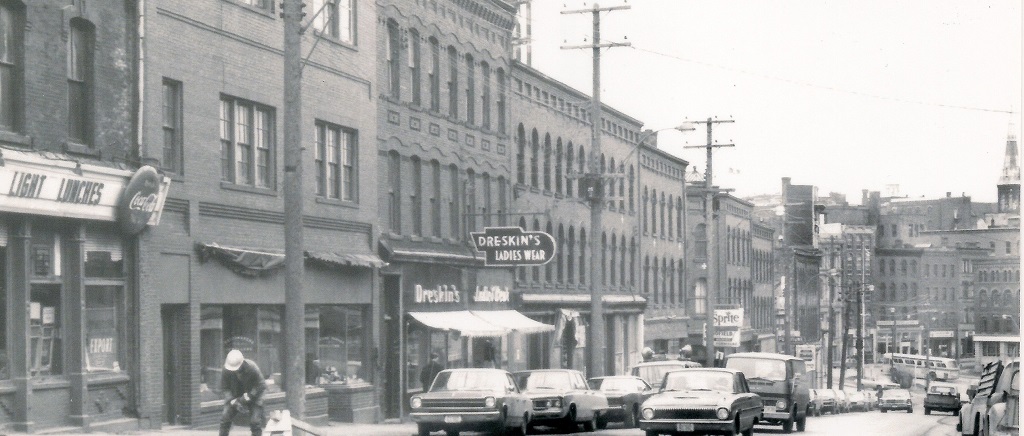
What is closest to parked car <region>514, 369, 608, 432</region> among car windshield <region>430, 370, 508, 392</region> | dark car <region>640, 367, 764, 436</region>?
car windshield <region>430, 370, 508, 392</region>

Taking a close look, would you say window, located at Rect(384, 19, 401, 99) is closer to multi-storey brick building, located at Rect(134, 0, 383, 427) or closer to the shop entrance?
multi-storey brick building, located at Rect(134, 0, 383, 427)

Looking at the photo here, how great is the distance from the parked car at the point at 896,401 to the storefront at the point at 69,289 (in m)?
51.8

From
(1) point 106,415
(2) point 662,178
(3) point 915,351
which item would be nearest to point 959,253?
(1) point 106,415

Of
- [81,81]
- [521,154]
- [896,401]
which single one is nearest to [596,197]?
[521,154]

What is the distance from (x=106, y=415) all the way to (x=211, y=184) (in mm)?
5369

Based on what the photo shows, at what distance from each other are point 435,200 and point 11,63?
20159 mm

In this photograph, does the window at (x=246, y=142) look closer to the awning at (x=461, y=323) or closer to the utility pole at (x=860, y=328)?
the awning at (x=461, y=323)

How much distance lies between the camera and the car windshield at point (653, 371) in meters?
38.5

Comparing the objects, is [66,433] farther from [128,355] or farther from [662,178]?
[662,178]

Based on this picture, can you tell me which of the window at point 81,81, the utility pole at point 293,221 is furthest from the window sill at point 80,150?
the utility pole at point 293,221

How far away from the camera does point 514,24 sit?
47.1m

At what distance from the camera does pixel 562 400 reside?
30.7m

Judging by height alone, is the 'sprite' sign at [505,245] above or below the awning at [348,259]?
above

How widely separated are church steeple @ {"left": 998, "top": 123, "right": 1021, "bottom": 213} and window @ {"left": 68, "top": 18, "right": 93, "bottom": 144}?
14.0 meters
